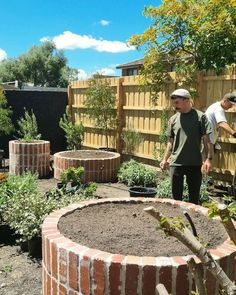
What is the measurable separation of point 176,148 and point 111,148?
5.85 metres

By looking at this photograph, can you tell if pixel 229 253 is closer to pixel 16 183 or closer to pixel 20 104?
pixel 16 183

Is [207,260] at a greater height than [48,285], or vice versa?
[207,260]

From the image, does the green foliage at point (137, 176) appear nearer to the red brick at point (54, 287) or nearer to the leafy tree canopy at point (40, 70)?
the red brick at point (54, 287)

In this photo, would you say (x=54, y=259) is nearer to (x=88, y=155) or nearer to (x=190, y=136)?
Result: (x=190, y=136)

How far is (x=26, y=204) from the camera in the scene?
483cm

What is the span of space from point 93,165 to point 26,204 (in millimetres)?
3927

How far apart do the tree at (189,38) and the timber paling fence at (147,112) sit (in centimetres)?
29

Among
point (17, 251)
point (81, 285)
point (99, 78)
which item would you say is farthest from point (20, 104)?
point (81, 285)

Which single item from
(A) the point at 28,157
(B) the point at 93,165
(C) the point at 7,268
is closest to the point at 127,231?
(C) the point at 7,268

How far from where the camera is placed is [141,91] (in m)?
9.76

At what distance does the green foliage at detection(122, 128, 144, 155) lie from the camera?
9.88 m

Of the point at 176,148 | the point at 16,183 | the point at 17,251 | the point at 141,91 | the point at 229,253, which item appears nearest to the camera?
the point at 229,253

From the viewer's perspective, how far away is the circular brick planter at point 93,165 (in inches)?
342

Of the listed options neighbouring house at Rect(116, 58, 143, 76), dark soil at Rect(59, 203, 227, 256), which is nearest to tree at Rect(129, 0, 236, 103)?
dark soil at Rect(59, 203, 227, 256)
